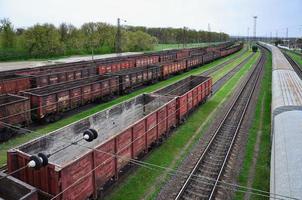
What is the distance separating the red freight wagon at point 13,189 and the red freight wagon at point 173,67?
92.6ft

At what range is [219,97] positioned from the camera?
26.0m

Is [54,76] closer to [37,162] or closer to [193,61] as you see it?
[37,162]

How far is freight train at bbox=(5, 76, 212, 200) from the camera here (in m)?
8.23

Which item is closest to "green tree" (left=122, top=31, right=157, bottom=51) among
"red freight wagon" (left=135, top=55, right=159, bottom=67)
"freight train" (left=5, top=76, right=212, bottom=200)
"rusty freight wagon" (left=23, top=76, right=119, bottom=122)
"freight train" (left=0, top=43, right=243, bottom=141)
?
"red freight wagon" (left=135, top=55, right=159, bottom=67)

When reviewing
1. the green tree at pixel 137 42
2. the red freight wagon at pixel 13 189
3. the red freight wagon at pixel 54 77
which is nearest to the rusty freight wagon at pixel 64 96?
the red freight wagon at pixel 54 77

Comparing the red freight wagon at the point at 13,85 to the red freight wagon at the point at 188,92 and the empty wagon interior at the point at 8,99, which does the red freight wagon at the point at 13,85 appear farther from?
the red freight wagon at the point at 188,92

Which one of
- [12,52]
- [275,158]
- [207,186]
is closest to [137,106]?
[207,186]

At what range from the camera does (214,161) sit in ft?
43.1

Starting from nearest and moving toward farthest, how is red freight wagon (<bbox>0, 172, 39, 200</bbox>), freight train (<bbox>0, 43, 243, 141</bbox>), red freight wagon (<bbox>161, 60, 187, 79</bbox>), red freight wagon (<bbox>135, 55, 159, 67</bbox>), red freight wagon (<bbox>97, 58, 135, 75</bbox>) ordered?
1. red freight wagon (<bbox>0, 172, 39, 200</bbox>)
2. freight train (<bbox>0, 43, 243, 141</bbox>)
3. red freight wagon (<bbox>97, 58, 135, 75</bbox>)
4. red freight wagon (<bbox>161, 60, 187, 79</bbox>)
5. red freight wagon (<bbox>135, 55, 159, 67</bbox>)

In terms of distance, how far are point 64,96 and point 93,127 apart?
7316mm

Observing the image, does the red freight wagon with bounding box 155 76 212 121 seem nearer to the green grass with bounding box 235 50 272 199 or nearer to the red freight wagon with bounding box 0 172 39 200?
the green grass with bounding box 235 50 272 199

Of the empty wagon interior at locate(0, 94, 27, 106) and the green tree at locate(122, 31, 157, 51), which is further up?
the green tree at locate(122, 31, 157, 51)

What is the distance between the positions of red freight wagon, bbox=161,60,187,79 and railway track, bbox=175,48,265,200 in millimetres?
13857

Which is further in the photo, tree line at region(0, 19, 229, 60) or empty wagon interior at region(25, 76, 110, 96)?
tree line at region(0, 19, 229, 60)
